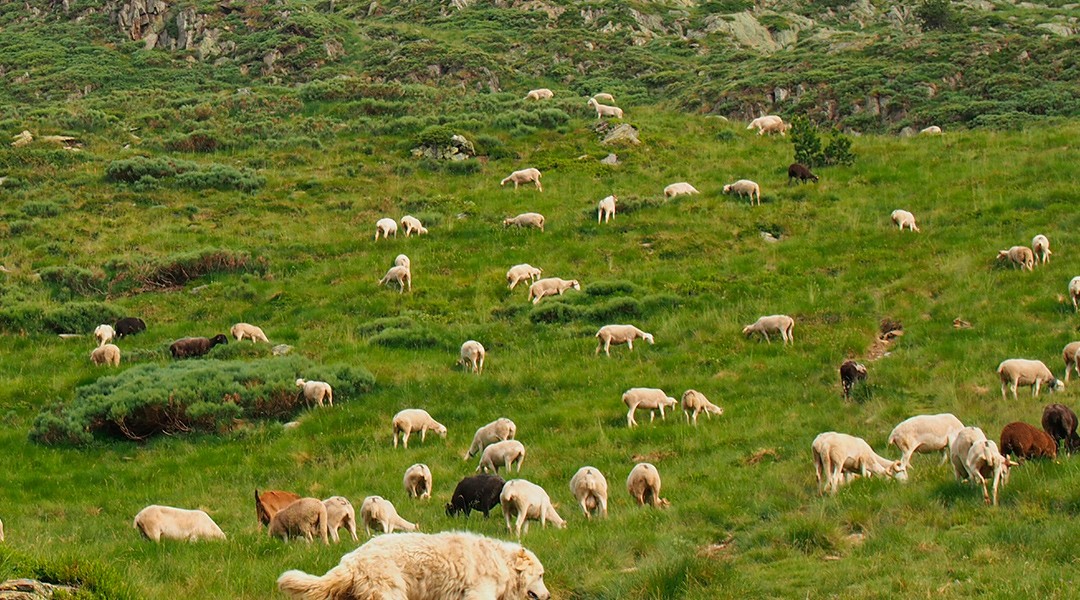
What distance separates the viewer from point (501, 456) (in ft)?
51.9

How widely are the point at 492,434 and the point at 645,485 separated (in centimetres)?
410

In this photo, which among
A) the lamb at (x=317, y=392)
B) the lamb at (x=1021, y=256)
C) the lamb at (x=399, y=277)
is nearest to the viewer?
the lamb at (x=317, y=392)

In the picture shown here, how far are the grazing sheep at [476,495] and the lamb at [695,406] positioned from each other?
530cm

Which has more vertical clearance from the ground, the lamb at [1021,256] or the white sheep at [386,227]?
the lamb at [1021,256]

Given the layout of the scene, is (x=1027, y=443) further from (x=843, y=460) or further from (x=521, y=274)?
(x=521, y=274)

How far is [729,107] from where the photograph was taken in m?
52.8

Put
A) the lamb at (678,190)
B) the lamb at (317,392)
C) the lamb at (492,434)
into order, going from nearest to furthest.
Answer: the lamb at (492,434)
the lamb at (317,392)
the lamb at (678,190)

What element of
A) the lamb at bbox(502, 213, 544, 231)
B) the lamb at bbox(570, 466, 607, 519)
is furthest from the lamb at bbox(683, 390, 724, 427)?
the lamb at bbox(502, 213, 544, 231)

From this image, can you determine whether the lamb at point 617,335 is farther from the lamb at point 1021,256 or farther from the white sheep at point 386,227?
the white sheep at point 386,227

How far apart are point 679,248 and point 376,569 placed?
71.5 ft

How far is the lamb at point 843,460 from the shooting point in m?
13.5

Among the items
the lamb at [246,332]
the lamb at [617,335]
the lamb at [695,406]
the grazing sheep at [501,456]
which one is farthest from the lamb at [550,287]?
the grazing sheep at [501,456]

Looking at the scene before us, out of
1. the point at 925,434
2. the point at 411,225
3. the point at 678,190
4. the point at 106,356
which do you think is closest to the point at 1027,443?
the point at 925,434

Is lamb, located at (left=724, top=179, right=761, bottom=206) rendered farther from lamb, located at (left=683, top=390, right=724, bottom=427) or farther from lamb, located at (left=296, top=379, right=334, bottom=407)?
lamb, located at (left=296, top=379, right=334, bottom=407)
